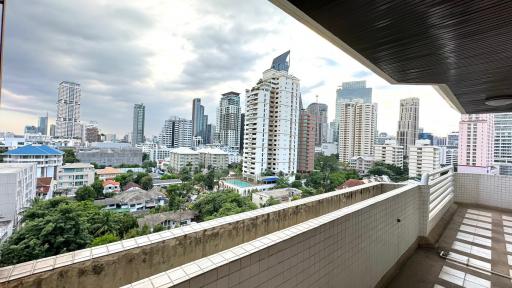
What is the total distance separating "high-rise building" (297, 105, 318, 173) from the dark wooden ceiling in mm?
36653

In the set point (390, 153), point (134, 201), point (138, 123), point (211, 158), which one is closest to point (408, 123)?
point (390, 153)

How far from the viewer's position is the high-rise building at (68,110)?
109 ft

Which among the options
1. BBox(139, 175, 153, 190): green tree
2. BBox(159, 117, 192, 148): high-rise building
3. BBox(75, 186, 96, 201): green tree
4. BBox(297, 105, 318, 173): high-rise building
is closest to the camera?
BBox(75, 186, 96, 201): green tree

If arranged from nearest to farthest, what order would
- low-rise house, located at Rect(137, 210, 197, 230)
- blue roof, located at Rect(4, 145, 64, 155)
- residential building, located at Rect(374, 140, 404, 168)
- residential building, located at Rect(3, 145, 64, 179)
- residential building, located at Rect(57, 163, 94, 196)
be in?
low-rise house, located at Rect(137, 210, 197, 230) < residential building, located at Rect(3, 145, 64, 179) < blue roof, located at Rect(4, 145, 64, 155) < residential building, located at Rect(57, 163, 94, 196) < residential building, located at Rect(374, 140, 404, 168)

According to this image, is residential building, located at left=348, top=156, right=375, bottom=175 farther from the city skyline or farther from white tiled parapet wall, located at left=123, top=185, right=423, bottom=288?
white tiled parapet wall, located at left=123, top=185, right=423, bottom=288

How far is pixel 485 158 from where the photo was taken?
14117 millimetres

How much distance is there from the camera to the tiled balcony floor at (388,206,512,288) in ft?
8.89

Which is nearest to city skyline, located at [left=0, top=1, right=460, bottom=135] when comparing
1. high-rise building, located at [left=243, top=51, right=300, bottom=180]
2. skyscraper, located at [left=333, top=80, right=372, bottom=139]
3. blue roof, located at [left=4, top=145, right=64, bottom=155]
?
blue roof, located at [left=4, top=145, right=64, bottom=155]

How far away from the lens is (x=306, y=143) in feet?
132

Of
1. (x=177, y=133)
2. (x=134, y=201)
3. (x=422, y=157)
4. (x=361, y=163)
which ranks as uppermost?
(x=177, y=133)

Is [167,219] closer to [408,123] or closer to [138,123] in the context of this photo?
[408,123]

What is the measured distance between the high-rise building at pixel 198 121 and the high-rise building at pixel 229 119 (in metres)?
12.3

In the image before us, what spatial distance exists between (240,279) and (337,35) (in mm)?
2508

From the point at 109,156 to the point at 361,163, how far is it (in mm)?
45515
